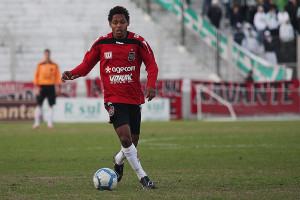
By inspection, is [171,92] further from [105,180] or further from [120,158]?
[105,180]

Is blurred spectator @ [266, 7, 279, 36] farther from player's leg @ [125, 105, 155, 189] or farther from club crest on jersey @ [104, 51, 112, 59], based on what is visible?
club crest on jersey @ [104, 51, 112, 59]

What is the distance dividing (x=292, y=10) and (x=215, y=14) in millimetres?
3198

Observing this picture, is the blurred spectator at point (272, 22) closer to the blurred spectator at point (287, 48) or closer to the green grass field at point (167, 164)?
the blurred spectator at point (287, 48)

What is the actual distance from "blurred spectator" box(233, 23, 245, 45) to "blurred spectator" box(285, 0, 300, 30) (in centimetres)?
210

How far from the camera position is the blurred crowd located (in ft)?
81.4

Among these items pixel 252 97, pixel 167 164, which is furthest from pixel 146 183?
pixel 252 97

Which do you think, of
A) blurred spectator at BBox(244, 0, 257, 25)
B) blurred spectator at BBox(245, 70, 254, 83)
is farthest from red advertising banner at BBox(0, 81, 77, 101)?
blurred spectator at BBox(244, 0, 257, 25)

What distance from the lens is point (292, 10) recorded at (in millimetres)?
26719

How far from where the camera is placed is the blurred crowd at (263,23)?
2480 centimetres

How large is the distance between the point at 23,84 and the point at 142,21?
6370 mm

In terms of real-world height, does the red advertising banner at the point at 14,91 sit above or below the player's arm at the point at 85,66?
below

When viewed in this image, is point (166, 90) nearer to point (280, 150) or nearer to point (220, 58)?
point (220, 58)

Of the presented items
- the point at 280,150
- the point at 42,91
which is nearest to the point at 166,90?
the point at 42,91

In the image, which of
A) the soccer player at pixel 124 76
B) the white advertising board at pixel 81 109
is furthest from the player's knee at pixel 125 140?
the white advertising board at pixel 81 109
